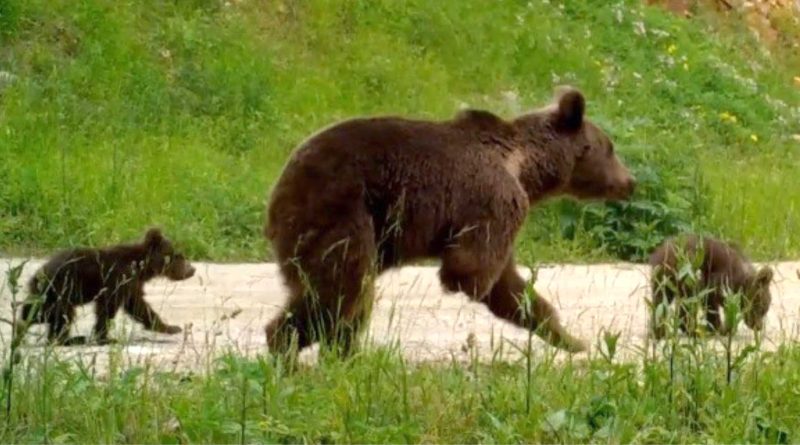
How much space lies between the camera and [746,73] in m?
24.5

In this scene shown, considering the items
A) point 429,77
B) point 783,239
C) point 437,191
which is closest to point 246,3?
point 429,77

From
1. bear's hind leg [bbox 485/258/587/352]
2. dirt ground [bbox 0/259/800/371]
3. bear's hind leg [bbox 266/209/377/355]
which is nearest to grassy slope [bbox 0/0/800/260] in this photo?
dirt ground [bbox 0/259/800/371]

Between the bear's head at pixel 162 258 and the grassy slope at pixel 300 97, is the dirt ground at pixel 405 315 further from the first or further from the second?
the grassy slope at pixel 300 97

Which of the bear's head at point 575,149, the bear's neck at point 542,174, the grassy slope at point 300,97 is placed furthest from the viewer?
the grassy slope at point 300,97

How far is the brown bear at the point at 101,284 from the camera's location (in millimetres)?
8719

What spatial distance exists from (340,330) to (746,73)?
18.1 metres

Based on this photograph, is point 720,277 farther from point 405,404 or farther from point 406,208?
point 405,404

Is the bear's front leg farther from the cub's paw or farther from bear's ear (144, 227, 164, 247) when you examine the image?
bear's ear (144, 227, 164, 247)

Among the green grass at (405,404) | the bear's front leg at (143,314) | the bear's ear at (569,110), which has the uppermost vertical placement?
the bear's ear at (569,110)

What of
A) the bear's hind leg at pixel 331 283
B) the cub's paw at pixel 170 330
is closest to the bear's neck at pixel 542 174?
the bear's hind leg at pixel 331 283

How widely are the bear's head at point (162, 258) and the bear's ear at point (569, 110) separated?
2.40 metres

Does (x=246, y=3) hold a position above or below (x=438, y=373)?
above

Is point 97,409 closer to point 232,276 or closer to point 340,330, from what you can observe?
point 340,330

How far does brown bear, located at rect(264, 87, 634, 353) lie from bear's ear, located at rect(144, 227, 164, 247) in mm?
2111
